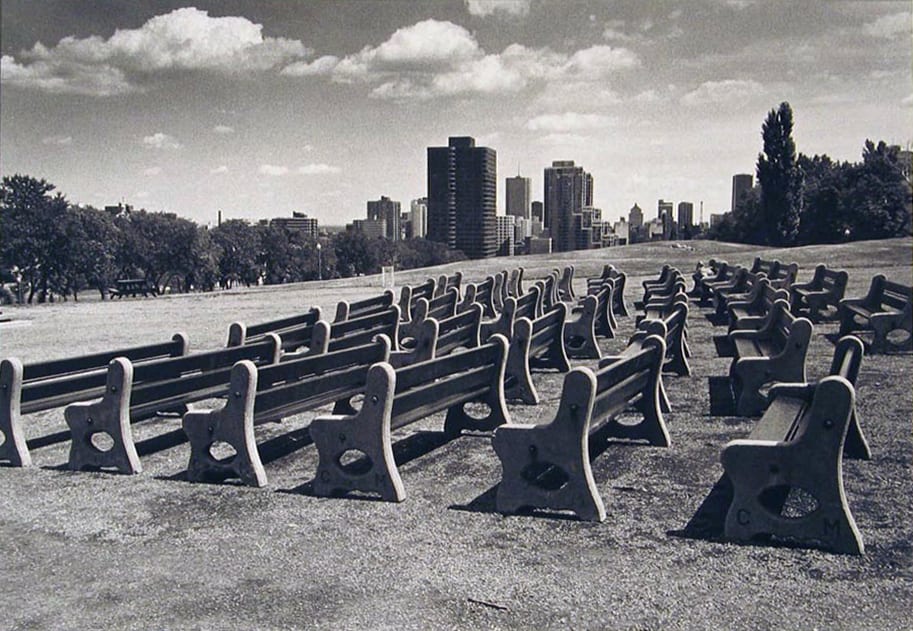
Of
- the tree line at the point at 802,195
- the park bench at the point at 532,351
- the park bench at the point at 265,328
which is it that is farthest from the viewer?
the tree line at the point at 802,195

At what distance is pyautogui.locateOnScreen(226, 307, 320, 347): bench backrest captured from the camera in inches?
341

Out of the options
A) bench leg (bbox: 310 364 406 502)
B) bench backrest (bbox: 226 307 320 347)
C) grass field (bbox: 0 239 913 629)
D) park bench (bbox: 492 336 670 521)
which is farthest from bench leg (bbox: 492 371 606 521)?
bench backrest (bbox: 226 307 320 347)

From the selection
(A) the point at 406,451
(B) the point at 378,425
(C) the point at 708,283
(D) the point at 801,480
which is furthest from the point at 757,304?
(B) the point at 378,425

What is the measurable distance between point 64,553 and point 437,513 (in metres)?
2.12

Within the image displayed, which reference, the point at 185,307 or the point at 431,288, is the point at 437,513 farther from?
the point at 185,307

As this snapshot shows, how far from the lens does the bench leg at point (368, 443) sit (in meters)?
5.32

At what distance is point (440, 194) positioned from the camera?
560 ft

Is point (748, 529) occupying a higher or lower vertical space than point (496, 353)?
lower

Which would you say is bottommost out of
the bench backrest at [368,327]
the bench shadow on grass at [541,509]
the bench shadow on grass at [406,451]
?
the bench shadow on grass at [406,451]

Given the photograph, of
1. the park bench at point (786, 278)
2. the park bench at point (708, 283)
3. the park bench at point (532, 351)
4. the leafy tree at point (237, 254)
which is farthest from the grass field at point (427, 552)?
the leafy tree at point (237, 254)

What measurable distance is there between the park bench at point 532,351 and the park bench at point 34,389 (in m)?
3.66

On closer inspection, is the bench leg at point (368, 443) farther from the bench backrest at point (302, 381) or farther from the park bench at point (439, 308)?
the park bench at point (439, 308)

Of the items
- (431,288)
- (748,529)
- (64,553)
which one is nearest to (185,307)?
(431,288)

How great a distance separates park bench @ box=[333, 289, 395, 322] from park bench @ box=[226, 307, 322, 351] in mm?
895
